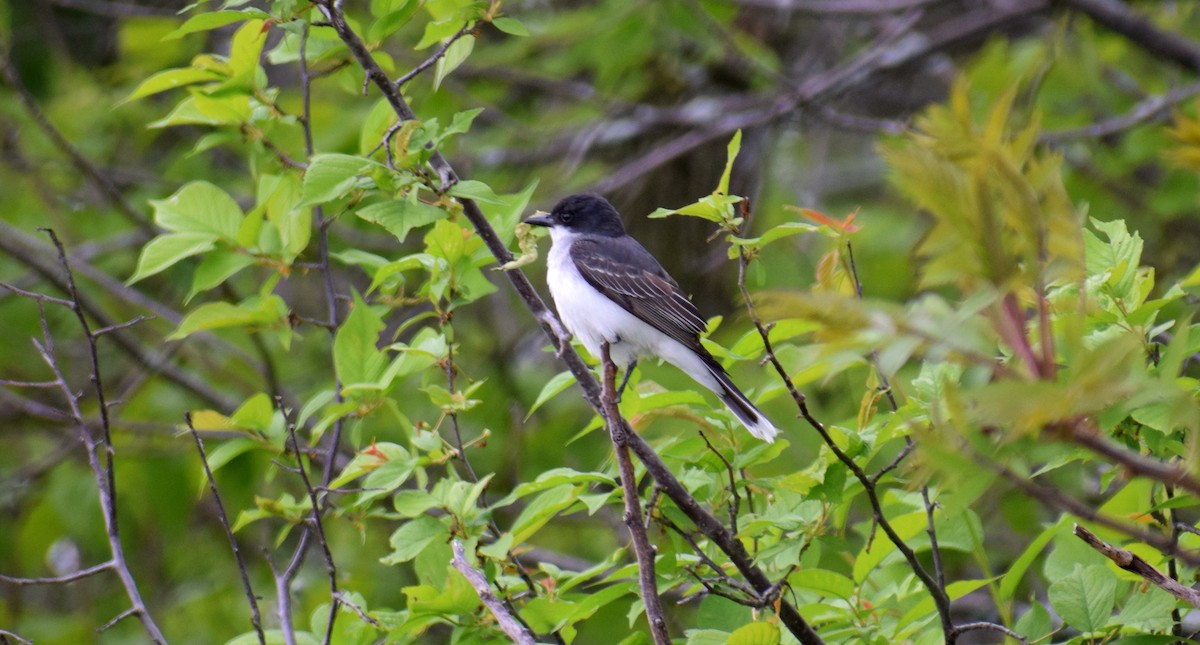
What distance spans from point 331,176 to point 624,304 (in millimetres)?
2706

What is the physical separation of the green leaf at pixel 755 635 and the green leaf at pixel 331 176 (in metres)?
1.41

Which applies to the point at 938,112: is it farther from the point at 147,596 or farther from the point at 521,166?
the point at 147,596

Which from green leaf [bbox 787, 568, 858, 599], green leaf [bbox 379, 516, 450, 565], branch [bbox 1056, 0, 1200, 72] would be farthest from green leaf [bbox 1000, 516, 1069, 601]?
branch [bbox 1056, 0, 1200, 72]

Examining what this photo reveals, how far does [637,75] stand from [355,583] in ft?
14.6

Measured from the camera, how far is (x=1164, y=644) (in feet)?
8.16

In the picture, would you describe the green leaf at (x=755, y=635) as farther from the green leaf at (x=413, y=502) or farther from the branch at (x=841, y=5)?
the branch at (x=841, y=5)

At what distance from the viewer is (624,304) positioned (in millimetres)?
5465

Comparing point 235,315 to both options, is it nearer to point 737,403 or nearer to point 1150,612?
point 737,403

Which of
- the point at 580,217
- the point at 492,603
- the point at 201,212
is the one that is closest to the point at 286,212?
the point at 201,212

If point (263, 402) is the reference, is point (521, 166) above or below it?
below

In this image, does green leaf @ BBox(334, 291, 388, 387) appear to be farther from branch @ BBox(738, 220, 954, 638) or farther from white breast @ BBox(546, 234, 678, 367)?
white breast @ BBox(546, 234, 678, 367)

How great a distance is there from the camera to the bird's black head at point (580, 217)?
591cm

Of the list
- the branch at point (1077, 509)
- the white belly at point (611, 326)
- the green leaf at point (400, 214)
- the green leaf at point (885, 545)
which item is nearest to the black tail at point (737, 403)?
the white belly at point (611, 326)

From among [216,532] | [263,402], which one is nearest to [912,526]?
[263,402]
